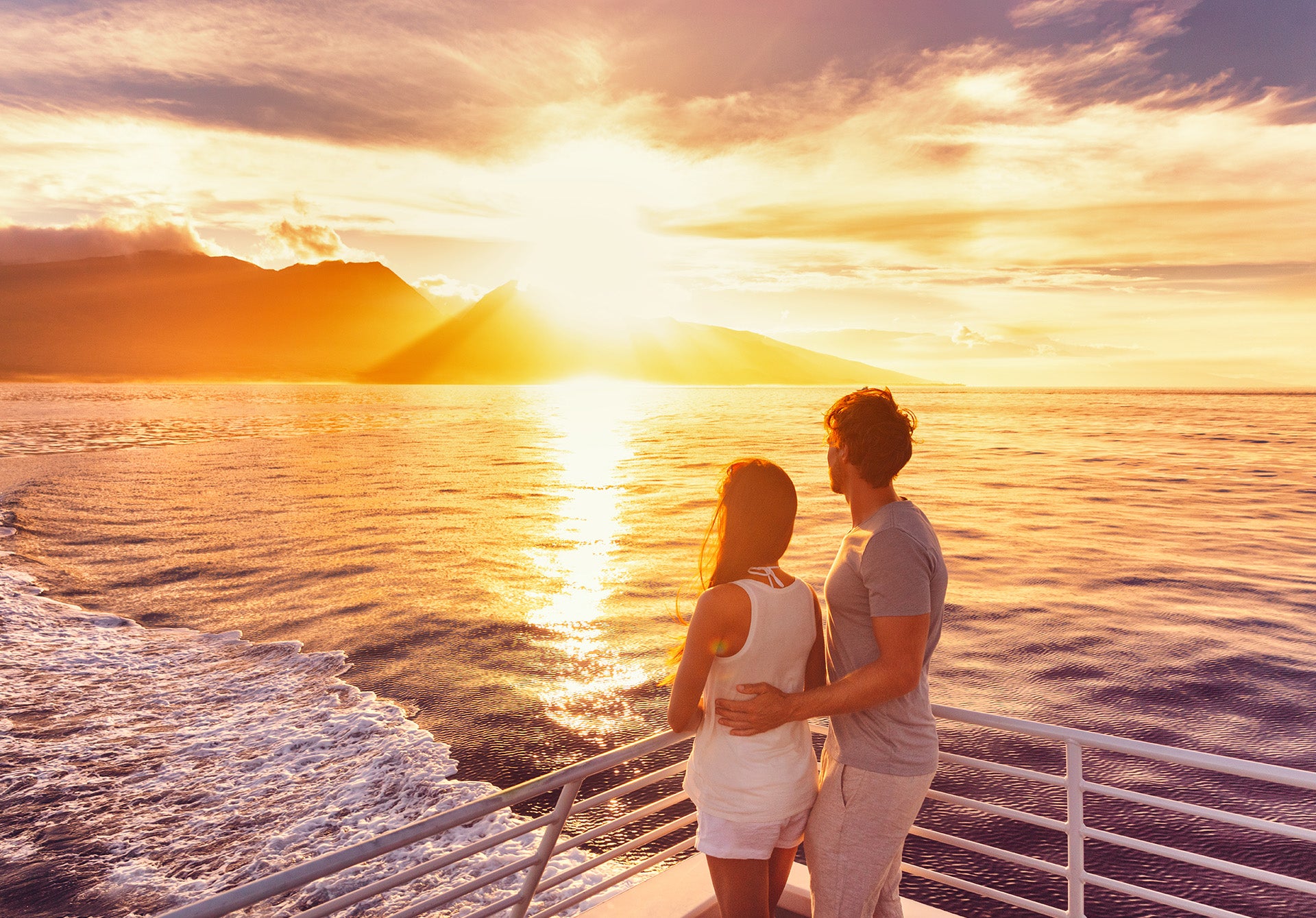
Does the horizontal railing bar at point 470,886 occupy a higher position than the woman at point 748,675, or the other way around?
the woman at point 748,675

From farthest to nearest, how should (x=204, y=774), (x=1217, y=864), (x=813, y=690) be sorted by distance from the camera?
(x=204, y=774) → (x=813, y=690) → (x=1217, y=864)

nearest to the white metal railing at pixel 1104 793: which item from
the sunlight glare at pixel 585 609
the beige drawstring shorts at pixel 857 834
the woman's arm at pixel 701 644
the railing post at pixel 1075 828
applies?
the railing post at pixel 1075 828

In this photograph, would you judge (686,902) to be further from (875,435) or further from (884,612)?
(875,435)

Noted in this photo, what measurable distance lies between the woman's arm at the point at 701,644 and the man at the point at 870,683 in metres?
0.11

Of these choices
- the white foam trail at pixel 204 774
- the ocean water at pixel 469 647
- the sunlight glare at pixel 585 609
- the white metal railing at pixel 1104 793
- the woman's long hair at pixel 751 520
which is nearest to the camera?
the white metal railing at pixel 1104 793

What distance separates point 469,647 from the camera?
1238cm

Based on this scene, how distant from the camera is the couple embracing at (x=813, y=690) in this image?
219 cm

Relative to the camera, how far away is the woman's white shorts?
233 centimetres

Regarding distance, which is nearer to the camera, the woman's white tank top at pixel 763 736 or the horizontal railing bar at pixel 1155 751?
the horizontal railing bar at pixel 1155 751

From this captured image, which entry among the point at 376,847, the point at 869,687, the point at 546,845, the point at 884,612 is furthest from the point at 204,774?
the point at 884,612

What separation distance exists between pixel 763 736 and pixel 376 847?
115 cm

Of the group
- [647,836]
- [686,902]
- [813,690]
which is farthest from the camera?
[686,902]

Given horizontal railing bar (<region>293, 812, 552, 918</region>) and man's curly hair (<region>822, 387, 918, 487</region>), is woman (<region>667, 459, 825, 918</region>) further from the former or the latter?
horizontal railing bar (<region>293, 812, 552, 918</region>)

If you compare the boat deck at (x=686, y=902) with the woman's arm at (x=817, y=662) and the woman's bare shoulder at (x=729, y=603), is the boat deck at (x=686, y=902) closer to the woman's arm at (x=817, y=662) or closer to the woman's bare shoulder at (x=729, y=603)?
the woman's arm at (x=817, y=662)
